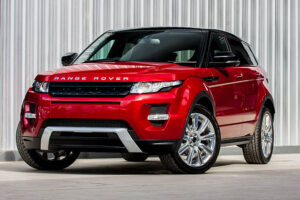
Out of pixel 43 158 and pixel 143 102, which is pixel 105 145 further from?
pixel 43 158

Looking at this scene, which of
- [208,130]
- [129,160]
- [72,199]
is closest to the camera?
[72,199]

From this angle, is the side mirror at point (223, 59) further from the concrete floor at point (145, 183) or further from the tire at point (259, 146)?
the tire at point (259, 146)

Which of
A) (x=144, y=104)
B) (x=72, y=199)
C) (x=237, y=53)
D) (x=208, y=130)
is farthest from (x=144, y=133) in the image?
(x=237, y=53)

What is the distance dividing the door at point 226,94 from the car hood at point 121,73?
2.00 ft

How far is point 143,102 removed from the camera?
31.5 feet

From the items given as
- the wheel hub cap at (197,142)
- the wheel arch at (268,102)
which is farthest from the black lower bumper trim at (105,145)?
the wheel arch at (268,102)

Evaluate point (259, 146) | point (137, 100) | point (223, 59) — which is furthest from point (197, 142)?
point (259, 146)

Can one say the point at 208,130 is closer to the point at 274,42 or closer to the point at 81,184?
Answer: the point at 81,184

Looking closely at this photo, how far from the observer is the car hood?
9750 mm

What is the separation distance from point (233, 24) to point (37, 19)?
4.00 metres

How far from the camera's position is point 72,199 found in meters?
7.49

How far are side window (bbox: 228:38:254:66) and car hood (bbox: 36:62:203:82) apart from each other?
2.02 meters

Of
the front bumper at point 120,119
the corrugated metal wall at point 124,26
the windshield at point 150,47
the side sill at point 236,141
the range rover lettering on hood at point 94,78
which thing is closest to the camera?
the front bumper at point 120,119

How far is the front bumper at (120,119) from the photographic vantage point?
959cm
